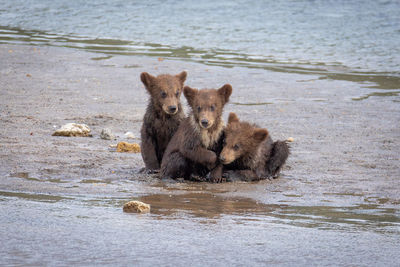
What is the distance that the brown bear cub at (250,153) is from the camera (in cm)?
857

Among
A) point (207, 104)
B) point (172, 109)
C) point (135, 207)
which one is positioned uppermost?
point (207, 104)

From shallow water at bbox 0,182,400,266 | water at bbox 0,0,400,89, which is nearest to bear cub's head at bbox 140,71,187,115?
shallow water at bbox 0,182,400,266

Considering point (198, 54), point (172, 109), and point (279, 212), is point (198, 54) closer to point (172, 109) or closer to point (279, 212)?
point (172, 109)

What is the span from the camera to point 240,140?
860cm

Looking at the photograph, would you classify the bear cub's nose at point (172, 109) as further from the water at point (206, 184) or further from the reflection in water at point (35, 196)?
the reflection in water at point (35, 196)

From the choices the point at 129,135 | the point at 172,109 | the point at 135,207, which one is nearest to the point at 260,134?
the point at 172,109

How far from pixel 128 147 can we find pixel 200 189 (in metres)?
2.63

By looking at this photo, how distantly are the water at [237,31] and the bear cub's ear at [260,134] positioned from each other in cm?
853

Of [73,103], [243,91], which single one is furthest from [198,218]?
[243,91]

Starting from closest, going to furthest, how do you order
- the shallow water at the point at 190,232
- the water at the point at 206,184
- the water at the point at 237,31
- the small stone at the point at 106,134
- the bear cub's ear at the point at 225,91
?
the shallow water at the point at 190,232 → the water at the point at 206,184 → the bear cub's ear at the point at 225,91 → the small stone at the point at 106,134 → the water at the point at 237,31

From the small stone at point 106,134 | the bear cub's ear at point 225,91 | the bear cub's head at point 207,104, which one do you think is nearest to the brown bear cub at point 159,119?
the bear cub's head at point 207,104

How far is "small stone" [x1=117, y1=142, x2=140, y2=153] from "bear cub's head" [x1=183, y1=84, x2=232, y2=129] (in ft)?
5.64

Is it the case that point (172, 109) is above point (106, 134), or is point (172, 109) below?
above

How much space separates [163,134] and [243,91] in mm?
6563
